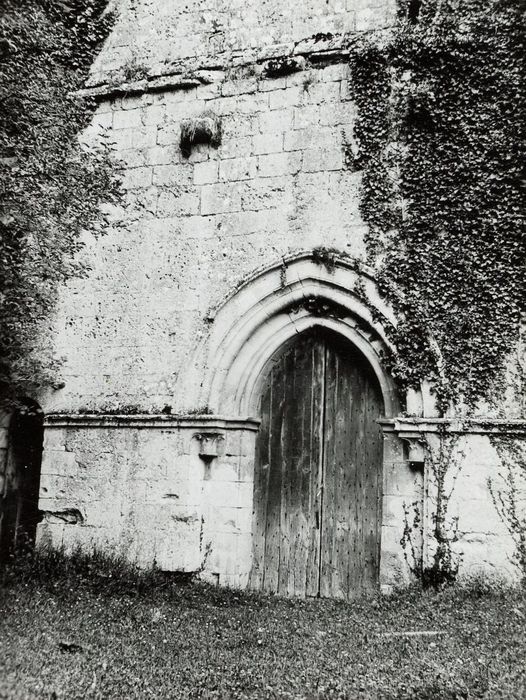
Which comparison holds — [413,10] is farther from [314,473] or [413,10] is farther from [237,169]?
[314,473]

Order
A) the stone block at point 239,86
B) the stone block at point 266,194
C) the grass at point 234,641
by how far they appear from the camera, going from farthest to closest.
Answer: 1. the stone block at point 239,86
2. the stone block at point 266,194
3. the grass at point 234,641

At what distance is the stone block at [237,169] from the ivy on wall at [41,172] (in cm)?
115

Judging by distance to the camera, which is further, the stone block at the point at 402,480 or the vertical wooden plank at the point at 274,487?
the vertical wooden plank at the point at 274,487

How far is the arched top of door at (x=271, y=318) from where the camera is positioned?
269 inches

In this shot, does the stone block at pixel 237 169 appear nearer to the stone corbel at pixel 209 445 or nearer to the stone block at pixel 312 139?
the stone block at pixel 312 139

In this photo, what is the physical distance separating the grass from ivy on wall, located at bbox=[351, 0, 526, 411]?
6.24ft

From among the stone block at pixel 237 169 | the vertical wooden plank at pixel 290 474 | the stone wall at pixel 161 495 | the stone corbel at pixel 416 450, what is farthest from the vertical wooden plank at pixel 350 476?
the stone block at pixel 237 169

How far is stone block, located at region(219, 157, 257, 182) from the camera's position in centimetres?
734

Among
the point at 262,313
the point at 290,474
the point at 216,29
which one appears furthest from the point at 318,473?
the point at 216,29

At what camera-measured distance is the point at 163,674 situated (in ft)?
14.4

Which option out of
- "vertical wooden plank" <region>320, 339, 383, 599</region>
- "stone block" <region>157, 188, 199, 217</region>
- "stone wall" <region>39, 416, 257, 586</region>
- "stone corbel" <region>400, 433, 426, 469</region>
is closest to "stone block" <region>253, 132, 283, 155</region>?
"stone block" <region>157, 188, 199, 217</region>

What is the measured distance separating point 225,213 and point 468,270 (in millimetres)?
2395

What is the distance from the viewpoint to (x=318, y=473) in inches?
275

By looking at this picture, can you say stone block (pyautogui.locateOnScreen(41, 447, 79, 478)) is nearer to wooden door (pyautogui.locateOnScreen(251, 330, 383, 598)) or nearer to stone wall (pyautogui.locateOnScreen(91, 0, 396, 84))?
wooden door (pyautogui.locateOnScreen(251, 330, 383, 598))
